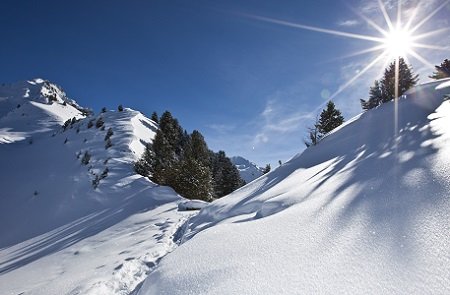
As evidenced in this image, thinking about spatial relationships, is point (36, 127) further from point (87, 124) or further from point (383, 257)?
point (383, 257)

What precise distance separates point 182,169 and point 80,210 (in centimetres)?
899

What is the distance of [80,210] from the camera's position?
2059 cm

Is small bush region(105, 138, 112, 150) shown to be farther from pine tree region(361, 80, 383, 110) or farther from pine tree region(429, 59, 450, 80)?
pine tree region(429, 59, 450, 80)

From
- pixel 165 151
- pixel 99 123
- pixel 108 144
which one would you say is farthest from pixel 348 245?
pixel 99 123

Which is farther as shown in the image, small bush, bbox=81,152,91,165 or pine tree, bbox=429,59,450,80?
small bush, bbox=81,152,91,165

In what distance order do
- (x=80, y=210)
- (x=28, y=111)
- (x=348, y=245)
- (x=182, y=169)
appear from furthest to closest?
(x=28, y=111) → (x=182, y=169) → (x=80, y=210) → (x=348, y=245)

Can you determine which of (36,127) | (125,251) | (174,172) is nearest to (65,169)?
(174,172)

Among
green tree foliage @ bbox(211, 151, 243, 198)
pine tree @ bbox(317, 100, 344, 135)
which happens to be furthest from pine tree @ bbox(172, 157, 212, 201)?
pine tree @ bbox(317, 100, 344, 135)

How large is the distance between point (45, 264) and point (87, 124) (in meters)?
35.1

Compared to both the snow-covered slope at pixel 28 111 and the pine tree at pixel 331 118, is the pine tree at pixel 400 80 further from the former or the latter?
the snow-covered slope at pixel 28 111

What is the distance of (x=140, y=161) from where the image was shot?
28.8 m

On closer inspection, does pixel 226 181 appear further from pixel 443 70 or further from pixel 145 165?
pixel 443 70

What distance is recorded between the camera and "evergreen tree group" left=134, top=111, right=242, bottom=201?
79.6 ft

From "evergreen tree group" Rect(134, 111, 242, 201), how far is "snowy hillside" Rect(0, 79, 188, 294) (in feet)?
6.78
